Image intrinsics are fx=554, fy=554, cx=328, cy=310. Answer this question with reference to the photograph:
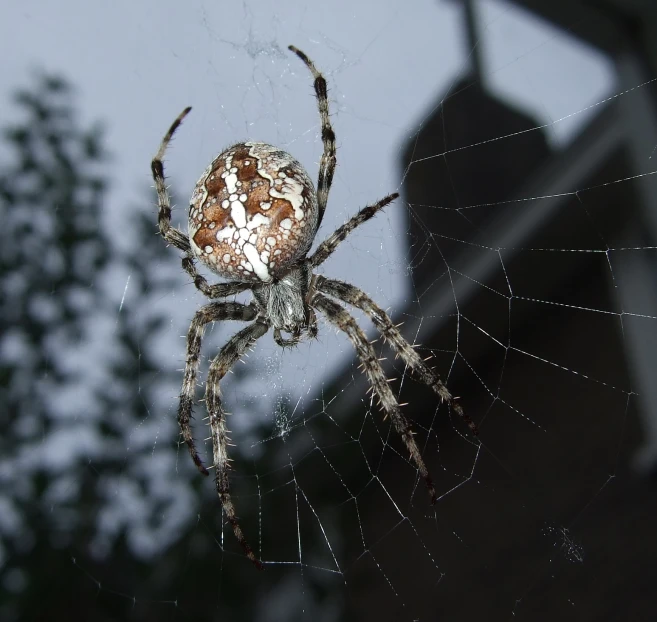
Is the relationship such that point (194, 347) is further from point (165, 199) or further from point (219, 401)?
point (165, 199)

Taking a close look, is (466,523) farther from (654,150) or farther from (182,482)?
(654,150)

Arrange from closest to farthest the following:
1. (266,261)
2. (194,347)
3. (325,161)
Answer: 1. (266,261)
2. (325,161)
3. (194,347)

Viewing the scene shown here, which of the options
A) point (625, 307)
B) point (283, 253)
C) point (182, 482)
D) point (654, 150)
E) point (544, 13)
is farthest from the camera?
point (625, 307)

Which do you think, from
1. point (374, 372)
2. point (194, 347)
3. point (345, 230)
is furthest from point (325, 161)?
point (194, 347)

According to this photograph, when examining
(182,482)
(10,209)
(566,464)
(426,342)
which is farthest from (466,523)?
(10,209)

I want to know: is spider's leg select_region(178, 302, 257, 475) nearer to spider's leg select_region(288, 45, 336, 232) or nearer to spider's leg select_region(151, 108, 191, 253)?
spider's leg select_region(151, 108, 191, 253)

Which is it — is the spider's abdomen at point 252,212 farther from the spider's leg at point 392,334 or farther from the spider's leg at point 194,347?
the spider's leg at point 194,347

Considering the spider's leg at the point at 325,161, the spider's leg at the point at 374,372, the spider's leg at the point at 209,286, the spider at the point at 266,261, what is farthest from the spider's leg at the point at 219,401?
the spider's leg at the point at 325,161
